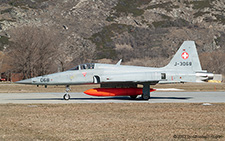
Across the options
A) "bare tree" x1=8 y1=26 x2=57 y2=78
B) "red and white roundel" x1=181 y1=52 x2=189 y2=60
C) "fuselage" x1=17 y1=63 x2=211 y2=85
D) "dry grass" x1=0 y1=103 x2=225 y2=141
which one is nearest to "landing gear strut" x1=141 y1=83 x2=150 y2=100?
"fuselage" x1=17 y1=63 x2=211 y2=85

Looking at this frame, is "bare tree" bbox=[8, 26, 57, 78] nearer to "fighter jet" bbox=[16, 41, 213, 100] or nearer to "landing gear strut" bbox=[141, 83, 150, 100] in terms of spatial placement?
"fighter jet" bbox=[16, 41, 213, 100]

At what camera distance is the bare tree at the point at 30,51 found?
79.6 meters

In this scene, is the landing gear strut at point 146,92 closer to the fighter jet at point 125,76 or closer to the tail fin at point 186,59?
the fighter jet at point 125,76

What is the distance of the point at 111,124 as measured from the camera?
15.6 metres

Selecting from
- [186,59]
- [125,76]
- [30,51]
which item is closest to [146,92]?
[125,76]

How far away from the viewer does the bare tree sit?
7956 centimetres

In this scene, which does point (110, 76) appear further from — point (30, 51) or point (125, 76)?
point (30, 51)

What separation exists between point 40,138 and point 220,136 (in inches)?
240

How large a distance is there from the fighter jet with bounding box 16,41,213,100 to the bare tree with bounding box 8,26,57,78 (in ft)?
174

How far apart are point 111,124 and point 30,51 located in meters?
66.6

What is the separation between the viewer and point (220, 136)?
12.9m

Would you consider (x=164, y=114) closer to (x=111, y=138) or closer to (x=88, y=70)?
(x=111, y=138)

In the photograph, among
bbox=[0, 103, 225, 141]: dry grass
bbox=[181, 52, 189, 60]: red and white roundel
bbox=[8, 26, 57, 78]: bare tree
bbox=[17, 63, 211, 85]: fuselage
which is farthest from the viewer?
bbox=[8, 26, 57, 78]: bare tree

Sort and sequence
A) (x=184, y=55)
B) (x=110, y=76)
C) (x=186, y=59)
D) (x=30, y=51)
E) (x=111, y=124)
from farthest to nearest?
1. (x=30, y=51)
2. (x=184, y=55)
3. (x=186, y=59)
4. (x=110, y=76)
5. (x=111, y=124)
